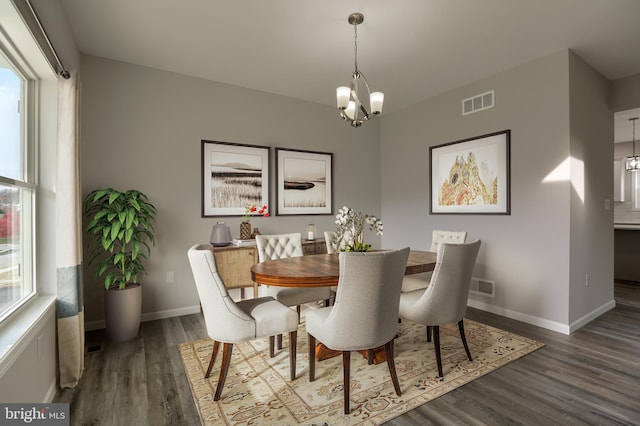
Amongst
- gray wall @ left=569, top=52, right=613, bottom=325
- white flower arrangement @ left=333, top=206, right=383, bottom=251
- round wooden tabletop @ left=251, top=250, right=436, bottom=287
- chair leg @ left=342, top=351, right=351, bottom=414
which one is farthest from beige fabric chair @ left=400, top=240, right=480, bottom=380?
gray wall @ left=569, top=52, right=613, bottom=325

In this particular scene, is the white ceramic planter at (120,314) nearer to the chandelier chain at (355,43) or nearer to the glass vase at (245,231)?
the glass vase at (245,231)

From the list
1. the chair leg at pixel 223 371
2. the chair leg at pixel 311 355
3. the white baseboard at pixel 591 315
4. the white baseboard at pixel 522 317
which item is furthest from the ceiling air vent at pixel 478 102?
the chair leg at pixel 223 371

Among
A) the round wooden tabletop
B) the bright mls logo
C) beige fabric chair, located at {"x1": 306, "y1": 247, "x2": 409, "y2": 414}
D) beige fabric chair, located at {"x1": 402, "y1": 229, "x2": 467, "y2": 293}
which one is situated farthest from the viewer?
beige fabric chair, located at {"x1": 402, "y1": 229, "x2": 467, "y2": 293}

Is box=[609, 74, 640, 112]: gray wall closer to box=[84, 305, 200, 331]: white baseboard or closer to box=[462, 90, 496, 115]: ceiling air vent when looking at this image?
box=[462, 90, 496, 115]: ceiling air vent

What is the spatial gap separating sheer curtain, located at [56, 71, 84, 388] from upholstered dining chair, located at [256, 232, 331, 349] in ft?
4.77

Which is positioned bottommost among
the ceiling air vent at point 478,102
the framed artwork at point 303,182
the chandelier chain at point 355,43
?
the framed artwork at point 303,182

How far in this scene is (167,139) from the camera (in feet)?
11.9

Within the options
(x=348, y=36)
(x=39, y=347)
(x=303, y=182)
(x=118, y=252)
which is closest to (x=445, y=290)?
(x=348, y=36)

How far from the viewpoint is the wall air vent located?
3787 millimetres

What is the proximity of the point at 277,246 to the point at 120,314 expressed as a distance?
1.56 m

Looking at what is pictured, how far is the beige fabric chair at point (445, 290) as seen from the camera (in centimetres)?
226

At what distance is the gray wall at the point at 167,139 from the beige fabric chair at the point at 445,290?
247cm

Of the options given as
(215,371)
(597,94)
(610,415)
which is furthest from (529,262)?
(215,371)

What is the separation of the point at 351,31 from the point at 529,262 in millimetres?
2986
